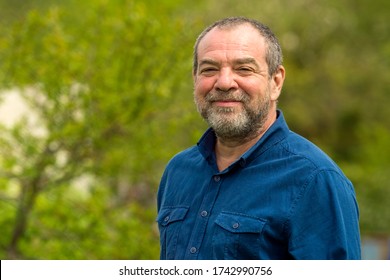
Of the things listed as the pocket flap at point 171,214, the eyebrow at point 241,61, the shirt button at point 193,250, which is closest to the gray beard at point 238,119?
the eyebrow at point 241,61

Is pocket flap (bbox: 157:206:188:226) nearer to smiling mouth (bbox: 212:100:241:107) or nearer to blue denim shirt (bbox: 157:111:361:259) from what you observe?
blue denim shirt (bbox: 157:111:361:259)

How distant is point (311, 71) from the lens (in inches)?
957

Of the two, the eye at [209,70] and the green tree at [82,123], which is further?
the green tree at [82,123]

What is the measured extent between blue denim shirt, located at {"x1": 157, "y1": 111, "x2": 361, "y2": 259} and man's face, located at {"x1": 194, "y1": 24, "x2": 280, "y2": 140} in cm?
10

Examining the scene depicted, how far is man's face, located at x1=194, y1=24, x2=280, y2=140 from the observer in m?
3.37

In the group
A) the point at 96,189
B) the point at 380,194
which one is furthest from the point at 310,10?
the point at 96,189

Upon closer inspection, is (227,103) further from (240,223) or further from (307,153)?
(240,223)

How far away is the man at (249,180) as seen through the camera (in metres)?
3.07

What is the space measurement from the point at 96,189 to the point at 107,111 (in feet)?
3.01

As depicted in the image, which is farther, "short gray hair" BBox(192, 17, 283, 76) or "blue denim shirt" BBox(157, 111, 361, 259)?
"short gray hair" BBox(192, 17, 283, 76)

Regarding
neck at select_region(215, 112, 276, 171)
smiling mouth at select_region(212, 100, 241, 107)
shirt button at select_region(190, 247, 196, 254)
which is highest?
smiling mouth at select_region(212, 100, 241, 107)

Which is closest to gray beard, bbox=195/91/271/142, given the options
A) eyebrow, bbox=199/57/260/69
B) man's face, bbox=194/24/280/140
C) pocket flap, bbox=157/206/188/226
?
man's face, bbox=194/24/280/140

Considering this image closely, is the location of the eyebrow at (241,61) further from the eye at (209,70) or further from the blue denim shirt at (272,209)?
the blue denim shirt at (272,209)
